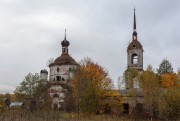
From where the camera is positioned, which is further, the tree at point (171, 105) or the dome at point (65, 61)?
the dome at point (65, 61)

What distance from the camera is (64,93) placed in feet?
163

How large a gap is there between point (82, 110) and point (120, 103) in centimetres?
785

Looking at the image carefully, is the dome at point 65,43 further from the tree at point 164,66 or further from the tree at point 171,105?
the tree at point 171,105

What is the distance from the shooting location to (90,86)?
36.0 m

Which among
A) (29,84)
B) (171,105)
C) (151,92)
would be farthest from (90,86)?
(29,84)

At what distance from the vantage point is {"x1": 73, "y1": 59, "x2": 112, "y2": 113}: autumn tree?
113 feet

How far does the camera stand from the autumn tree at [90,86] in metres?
34.6

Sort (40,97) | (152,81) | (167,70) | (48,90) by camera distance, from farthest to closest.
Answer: (167,70) → (48,90) → (40,97) → (152,81)

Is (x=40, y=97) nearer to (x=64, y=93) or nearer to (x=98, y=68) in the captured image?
(x=64, y=93)

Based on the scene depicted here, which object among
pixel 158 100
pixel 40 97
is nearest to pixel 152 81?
pixel 158 100

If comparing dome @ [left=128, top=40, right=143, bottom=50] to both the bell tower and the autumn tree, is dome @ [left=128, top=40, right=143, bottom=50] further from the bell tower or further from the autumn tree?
the autumn tree

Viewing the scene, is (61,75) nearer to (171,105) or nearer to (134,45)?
(134,45)

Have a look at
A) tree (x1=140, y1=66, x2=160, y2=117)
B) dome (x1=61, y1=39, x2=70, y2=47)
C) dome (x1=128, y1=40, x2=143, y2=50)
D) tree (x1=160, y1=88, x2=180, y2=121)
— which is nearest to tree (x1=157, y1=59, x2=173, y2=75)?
dome (x1=128, y1=40, x2=143, y2=50)

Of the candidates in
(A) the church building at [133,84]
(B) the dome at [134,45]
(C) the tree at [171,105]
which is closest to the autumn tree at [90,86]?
(A) the church building at [133,84]
